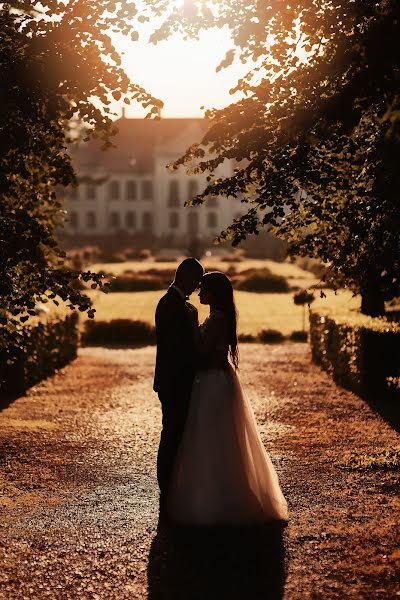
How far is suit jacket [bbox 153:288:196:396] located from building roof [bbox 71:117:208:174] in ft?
266

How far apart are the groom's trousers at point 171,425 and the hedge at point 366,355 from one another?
7165mm

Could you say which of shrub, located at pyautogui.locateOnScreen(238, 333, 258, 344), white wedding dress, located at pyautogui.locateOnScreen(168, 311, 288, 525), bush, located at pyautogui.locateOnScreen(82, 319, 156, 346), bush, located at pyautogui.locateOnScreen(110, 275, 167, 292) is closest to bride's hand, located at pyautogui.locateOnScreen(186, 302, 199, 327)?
white wedding dress, located at pyautogui.locateOnScreen(168, 311, 288, 525)

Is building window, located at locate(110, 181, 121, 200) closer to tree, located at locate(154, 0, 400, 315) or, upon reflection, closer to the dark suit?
tree, located at locate(154, 0, 400, 315)

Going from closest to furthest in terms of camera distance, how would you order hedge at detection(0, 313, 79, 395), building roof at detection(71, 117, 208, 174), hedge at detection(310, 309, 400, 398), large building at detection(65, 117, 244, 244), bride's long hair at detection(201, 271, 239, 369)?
1. bride's long hair at detection(201, 271, 239, 369)
2. hedge at detection(310, 309, 400, 398)
3. hedge at detection(0, 313, 79, 395)
4. building roof at detection(71, 117, 208, 174)
5. large building at detection(65, 117, 244, 244)

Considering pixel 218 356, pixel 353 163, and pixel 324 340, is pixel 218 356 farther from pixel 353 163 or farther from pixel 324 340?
pixel 324 340

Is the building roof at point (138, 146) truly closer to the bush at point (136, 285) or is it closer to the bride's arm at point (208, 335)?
the bush at point (136, 285)

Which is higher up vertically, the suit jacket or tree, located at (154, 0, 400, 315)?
tree, located at (154, 0, 400, 315)

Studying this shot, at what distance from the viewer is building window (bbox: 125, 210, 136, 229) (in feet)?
296

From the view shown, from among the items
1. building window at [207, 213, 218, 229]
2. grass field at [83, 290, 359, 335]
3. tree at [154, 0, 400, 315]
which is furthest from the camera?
building window at [207, 213, 218, 229]

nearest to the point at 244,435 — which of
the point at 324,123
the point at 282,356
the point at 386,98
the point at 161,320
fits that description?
the point at 161,320

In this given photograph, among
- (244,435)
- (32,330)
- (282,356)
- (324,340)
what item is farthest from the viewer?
(282,356)

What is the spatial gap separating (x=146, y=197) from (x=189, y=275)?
84140 mm

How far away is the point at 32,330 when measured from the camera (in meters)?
15.2

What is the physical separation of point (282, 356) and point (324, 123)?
1419 cm
